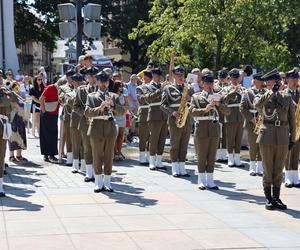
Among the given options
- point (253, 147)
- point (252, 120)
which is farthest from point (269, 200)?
point (253, 147)

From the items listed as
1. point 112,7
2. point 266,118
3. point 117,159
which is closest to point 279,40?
point 117,159

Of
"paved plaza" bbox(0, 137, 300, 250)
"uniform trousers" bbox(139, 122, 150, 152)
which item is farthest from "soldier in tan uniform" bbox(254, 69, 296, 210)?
"uniform trousers" bbox(139, 122, 150, 152)

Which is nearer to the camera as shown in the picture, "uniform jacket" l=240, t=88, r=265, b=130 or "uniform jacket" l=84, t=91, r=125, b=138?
"uniform jacket" l=84, t=91, r=125, b=138

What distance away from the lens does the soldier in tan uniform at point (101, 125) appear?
988 cm

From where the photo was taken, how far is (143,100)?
42.7 feet

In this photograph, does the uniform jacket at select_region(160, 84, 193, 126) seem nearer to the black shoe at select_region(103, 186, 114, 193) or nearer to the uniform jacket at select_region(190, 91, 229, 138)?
the uniform jacket at select_region(190, 91, 229, 138)

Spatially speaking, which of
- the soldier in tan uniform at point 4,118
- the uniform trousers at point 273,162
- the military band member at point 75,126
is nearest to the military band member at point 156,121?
the military band member at point 75,126

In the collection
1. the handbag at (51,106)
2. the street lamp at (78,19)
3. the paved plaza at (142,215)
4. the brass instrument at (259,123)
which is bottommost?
the paved plaza at (142,215)

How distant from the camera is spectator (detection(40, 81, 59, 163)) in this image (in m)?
13.5

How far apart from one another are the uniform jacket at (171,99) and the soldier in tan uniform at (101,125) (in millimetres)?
1877

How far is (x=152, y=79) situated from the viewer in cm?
1291

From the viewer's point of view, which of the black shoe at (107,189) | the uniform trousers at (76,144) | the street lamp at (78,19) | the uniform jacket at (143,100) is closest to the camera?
the black shoe at (107,189)

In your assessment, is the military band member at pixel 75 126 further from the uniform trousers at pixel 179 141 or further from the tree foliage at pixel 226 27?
the tree foliage at pixel 226 27

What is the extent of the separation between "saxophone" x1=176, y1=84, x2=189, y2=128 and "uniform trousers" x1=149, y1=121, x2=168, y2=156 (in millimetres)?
1234
